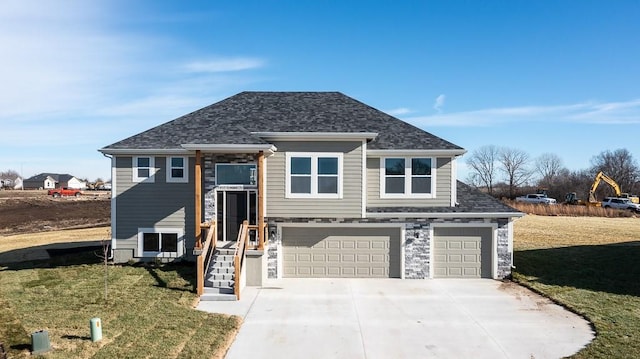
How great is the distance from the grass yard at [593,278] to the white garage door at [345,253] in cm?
459

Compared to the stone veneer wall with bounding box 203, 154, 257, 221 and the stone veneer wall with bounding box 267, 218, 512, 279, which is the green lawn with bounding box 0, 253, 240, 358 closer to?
the stone veneer wall with bounding box 203, 154, 257, 221

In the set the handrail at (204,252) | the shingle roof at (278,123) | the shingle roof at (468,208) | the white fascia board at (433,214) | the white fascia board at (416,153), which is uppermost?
the shingle roof at (278,123)

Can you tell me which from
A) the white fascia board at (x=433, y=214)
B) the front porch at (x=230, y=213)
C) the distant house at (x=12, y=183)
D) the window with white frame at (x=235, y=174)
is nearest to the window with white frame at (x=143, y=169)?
the front porch at (x=230, y=213)

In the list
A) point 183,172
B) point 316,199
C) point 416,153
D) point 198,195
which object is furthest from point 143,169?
point 416,153

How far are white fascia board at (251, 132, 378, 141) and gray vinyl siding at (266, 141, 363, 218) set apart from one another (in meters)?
0.22

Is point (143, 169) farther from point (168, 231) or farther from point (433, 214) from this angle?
point (433, 214)

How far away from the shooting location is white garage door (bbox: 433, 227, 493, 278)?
15656 millimetres

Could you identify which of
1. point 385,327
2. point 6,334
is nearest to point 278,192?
point 385,327

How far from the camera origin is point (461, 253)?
15688 millimetres

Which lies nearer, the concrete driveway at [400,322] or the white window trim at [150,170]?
the concrete driveway at [400,322]

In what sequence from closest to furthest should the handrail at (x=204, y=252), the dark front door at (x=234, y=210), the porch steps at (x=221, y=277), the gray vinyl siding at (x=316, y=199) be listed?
the porch steps at (x=221, y=277)
the handrail at (x=204, y=252)
the gray vinyl siding at (x=316, y=199)
the dark front door at (x=234, y=210)

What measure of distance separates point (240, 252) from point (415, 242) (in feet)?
21.1

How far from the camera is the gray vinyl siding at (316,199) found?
14906 millimetres

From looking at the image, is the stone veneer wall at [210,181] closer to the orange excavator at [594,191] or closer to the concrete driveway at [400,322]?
the concrete driveway at [400,322]
